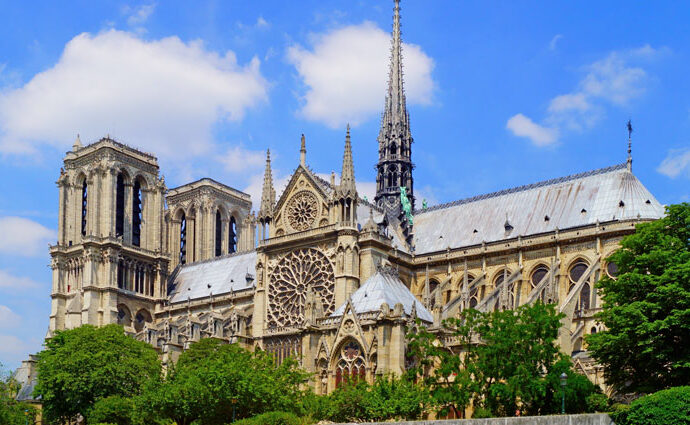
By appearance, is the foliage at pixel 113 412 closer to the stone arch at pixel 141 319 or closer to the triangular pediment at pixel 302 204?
the triangular pediment at pixel 302 204

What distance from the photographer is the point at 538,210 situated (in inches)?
2682

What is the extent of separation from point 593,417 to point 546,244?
3341 centimetres

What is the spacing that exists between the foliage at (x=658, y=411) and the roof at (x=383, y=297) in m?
17.9

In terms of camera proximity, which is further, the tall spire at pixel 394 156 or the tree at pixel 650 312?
the tall spire at pixel 394 156

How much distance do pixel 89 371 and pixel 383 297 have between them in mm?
20487

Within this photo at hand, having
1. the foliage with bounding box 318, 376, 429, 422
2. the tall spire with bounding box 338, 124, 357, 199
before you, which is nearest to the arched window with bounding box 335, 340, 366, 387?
the foliage with bounding box 318, 376, 429, 422

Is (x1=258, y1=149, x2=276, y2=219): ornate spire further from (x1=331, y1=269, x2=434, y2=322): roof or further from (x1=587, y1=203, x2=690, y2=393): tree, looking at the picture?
(x1=587, y1=203, x2=690, y2=393): tree

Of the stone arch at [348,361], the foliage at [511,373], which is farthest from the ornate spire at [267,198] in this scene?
the foliage at [511,373]

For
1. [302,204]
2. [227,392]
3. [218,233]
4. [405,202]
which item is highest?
[218,233]

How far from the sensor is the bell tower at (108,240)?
83125mm

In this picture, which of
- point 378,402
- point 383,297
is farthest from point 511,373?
point 383,297

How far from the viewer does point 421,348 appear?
149 feet

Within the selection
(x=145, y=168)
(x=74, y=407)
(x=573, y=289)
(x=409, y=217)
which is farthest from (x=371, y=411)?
(x=145, y=168)

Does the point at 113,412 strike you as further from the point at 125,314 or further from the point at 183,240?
the point at 183,240
